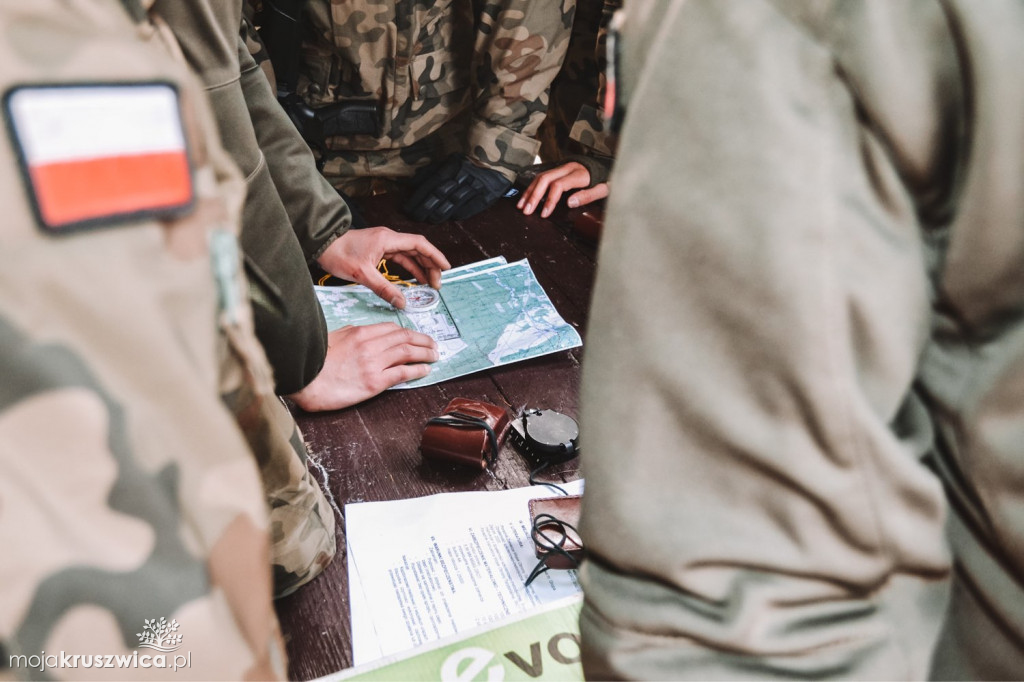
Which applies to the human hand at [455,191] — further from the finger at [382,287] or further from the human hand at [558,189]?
the finger at [382,287]

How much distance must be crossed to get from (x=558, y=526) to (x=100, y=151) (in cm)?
51

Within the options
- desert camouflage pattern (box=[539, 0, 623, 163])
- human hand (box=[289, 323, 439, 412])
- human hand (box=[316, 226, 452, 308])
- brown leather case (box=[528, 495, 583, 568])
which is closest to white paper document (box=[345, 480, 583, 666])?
brown leather case (box=[528, 495, 583, 568])

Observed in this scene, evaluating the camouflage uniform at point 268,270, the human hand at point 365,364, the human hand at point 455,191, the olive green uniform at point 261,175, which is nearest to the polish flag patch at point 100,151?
the camouflage uniform at point 268,270

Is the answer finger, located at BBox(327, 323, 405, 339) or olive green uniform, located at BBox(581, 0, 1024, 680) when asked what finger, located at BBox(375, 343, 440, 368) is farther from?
olive green uniform, located at BBox(581, 0, 1024, 680)

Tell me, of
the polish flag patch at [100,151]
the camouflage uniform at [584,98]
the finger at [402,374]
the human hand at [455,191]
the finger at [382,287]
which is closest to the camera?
the polish flag patch at [100,151]

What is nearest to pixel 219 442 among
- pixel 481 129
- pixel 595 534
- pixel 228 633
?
pixel 228 633

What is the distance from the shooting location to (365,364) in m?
0.80

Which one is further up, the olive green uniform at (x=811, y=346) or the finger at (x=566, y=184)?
the olive green uniform at (x=811, y=346)

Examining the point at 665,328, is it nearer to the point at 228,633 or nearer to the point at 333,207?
the point at 228,633

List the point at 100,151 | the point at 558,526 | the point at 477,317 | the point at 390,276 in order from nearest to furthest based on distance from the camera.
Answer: the point at 100,151 < the point at 558,526 < the point at 477,317 < the point at 390,276

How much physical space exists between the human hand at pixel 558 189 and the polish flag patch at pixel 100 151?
1.02 meters

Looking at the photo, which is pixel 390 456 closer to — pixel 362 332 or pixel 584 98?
pixel 362 332

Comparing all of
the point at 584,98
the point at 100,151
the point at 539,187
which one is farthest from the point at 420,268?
the point at 584,98

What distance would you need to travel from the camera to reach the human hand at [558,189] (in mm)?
1263
